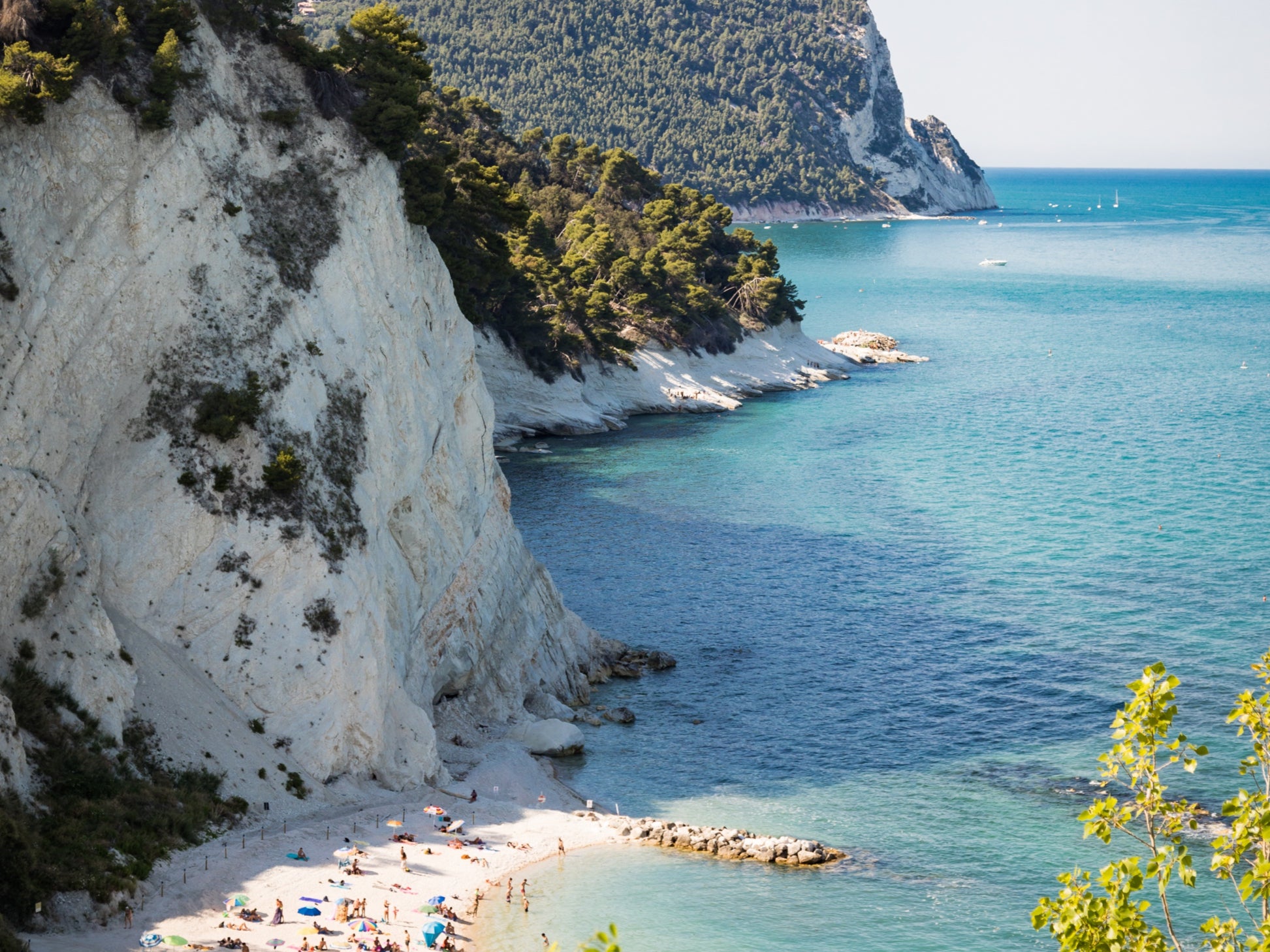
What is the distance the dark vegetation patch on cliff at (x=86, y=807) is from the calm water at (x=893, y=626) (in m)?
10.6

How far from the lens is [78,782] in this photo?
114 ft

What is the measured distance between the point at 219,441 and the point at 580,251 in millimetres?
95168

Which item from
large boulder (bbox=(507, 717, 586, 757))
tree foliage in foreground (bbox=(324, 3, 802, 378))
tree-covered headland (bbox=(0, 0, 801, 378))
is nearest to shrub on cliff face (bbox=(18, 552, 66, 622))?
tree-covered headland (bbox=(0, 0, 801, 378))

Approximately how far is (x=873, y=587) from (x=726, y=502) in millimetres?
20755

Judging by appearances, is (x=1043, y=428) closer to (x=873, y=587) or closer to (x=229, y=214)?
(x=873, y=587)

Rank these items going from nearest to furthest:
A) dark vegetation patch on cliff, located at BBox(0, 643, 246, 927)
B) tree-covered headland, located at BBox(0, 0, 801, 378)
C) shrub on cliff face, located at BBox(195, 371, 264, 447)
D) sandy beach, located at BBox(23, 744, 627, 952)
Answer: dark vegetation patch on cliff, located at BBox(0, 643, 246, 927), sandy beach, located at BBox(23, 744, 627, 952), shrub on cliff face, located at BBox(195, 371, 264, 447), tree-covered headland, located at BBox(0, 0, 801, 378)

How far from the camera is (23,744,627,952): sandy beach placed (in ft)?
109

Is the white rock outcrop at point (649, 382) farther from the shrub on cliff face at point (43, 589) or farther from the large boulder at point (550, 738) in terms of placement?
the shrub on cliff face at point (43, 589)

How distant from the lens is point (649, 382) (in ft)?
421

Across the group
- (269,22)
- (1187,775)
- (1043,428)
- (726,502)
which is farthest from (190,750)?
(1043,428)

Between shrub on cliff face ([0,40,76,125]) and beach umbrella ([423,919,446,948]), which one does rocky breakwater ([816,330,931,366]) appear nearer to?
shrub on cliff face ([0,40,76,125])

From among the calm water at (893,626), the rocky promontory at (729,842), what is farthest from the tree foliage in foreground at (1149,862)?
the rocky promontory at (729,842)

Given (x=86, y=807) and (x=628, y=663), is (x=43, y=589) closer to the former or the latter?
(x=86, y=807)

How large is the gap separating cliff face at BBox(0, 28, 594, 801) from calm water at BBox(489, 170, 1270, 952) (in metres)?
10.6
